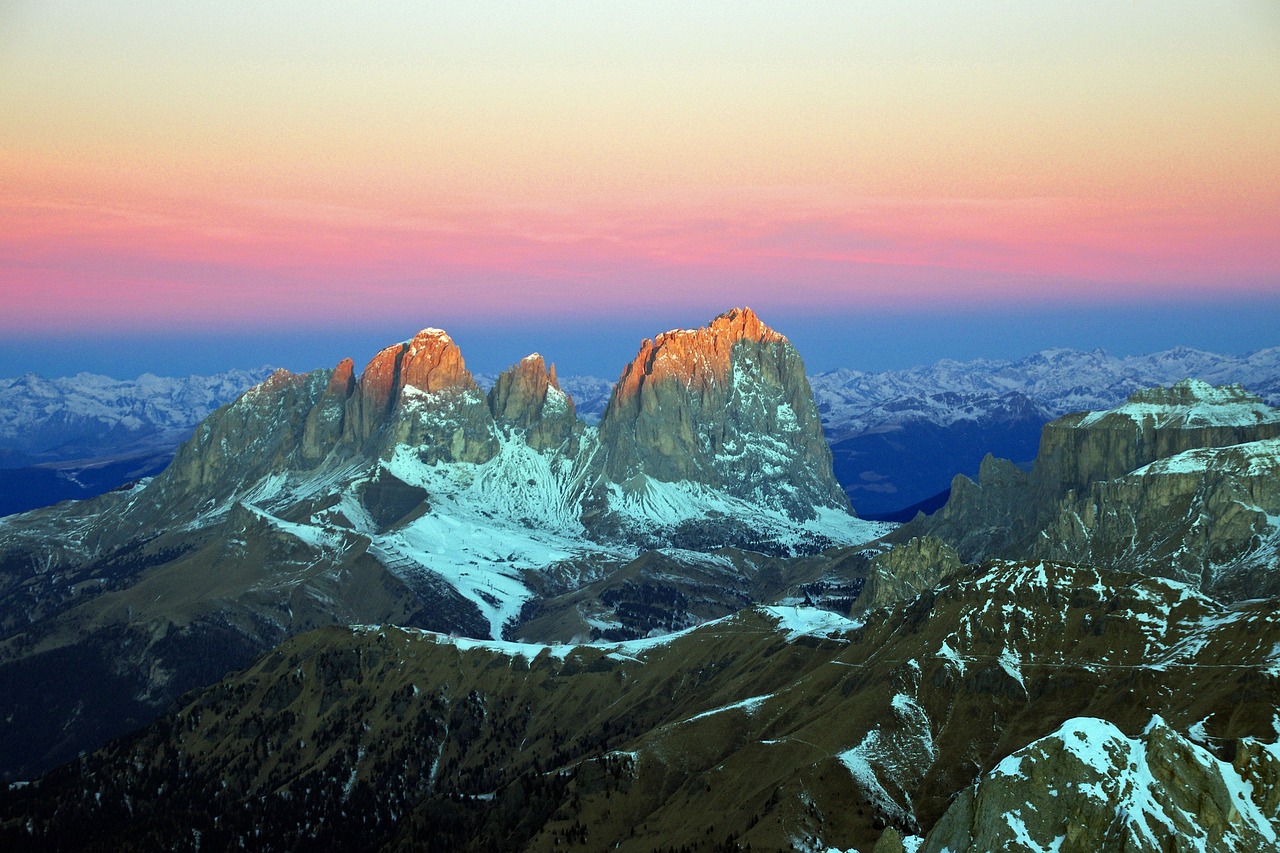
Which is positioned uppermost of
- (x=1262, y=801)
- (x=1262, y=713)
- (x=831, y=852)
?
(x=1262, y=801)

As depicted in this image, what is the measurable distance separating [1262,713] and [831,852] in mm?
73395

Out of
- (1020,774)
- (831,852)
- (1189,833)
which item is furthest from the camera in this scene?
(831,852)

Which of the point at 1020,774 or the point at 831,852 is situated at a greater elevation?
the point at 1020,774

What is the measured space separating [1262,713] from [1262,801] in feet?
225

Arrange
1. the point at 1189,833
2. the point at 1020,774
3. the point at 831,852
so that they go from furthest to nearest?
the point at 831,852
the point at 1020,774
the point at 1189,833

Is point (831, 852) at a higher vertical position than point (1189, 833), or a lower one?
lower

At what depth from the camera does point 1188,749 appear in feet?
450

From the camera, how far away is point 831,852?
194125mm

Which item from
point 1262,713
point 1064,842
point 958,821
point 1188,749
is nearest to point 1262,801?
point 1188,749

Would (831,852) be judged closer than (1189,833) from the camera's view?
No

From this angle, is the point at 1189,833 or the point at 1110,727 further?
the point at 1110,727

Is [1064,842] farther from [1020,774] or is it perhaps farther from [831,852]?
[831,852]

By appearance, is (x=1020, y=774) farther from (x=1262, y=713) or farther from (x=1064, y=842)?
(x=1262, y=713)

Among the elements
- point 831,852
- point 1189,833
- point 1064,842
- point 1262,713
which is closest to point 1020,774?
point 1064,842
